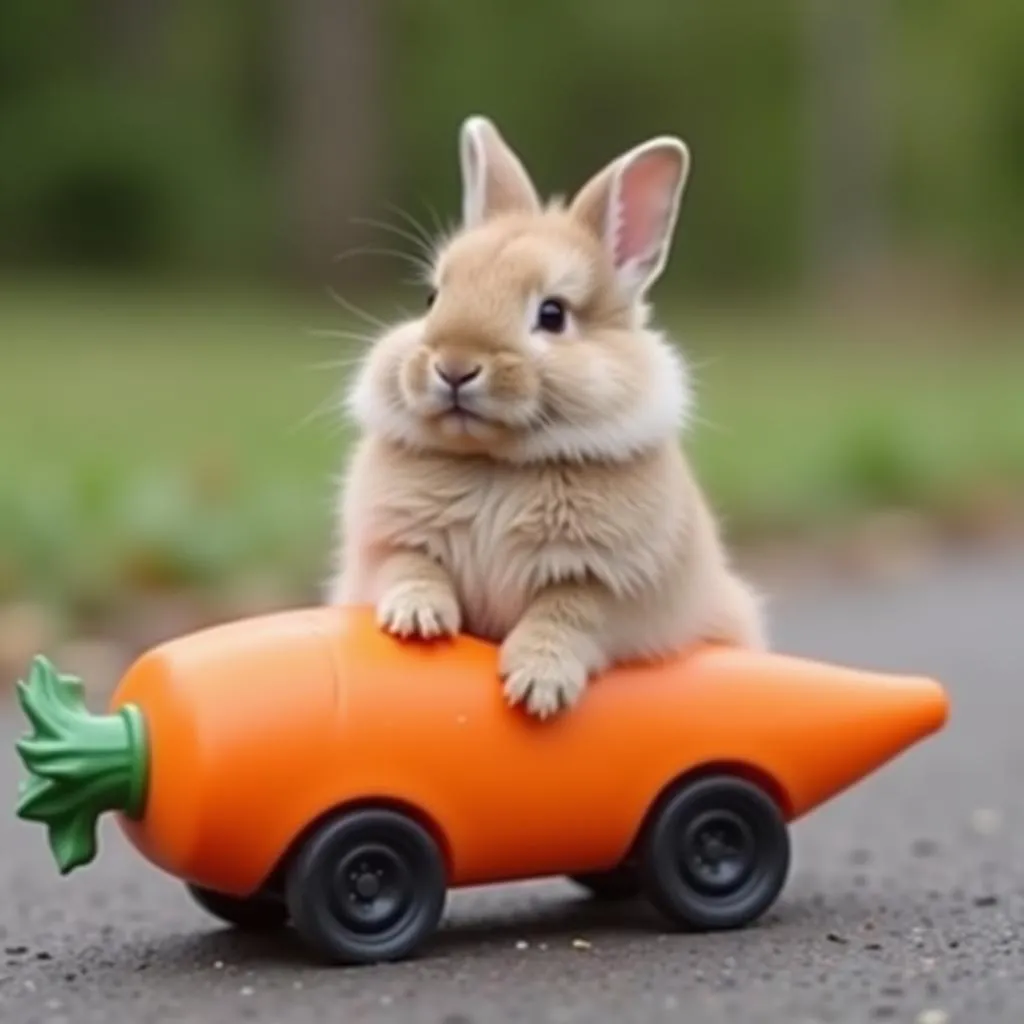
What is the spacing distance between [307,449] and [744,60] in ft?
86.7

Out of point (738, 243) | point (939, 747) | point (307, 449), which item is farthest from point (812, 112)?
point (939, 747)

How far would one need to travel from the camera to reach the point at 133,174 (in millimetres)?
31656

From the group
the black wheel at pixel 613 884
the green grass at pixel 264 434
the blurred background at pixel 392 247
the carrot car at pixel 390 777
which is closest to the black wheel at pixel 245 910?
the carrot car at pixel 390 777

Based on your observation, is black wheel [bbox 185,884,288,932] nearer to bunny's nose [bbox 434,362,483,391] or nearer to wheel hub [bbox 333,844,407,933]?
wheel hub [bbox 333,844,407,933]

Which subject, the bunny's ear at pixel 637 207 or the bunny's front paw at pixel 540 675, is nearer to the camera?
the bunny's front paw at pixel 540 675

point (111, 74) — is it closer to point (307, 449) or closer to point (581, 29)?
point (581, 29)

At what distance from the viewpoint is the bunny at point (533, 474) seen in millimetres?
3885

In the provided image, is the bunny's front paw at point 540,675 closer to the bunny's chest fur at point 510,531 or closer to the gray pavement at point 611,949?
the bunny's chest fur at point 510,531

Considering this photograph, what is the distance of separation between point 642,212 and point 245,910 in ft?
4.10

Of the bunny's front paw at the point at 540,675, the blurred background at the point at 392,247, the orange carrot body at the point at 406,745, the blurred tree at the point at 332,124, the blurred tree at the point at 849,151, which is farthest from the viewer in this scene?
the blurred tree at the point at 849,151

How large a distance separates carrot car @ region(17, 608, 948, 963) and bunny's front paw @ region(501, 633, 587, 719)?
0.03 meters

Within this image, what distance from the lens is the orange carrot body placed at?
373 centimetres

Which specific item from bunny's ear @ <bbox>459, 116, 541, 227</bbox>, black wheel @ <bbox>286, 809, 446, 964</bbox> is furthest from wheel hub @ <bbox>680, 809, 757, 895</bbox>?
bunny's ear @ <bbox>459, 116, 541, 227</bbox>

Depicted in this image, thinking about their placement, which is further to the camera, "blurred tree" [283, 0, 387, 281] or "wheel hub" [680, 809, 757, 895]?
"blurred tree" [283, 0, 387, 281]
